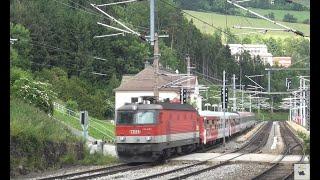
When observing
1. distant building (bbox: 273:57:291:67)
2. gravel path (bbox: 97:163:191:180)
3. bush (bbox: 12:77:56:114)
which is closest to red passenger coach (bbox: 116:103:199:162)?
gravel path (bbox: 97:163:191:180)

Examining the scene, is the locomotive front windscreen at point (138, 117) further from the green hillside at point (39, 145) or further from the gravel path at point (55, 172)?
the gravel path at point (55, 172)

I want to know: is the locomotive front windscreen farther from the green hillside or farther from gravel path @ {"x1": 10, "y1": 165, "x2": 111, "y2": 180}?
gravel path @ {"x1": 10, "y1": 165, "x2": 111, "y2": 180}

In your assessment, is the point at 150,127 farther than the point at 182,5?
No

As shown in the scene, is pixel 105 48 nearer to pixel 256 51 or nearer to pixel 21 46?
pixel 21 46

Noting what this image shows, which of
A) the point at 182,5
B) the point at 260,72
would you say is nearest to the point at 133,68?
the point at 260,72

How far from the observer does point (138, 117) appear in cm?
2492

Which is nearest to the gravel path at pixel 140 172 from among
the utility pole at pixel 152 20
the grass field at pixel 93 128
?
the utility pole at pixel 152 20

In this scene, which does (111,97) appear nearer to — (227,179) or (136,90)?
(136,90)

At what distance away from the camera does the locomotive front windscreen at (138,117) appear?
24766 millimetres

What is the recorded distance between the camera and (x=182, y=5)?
45.8m

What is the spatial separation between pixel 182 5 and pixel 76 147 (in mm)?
23122

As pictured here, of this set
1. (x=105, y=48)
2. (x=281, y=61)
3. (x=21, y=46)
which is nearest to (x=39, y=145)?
(x=21, y=46)

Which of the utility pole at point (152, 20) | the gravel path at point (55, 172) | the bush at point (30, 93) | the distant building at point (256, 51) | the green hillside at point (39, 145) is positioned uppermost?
the distant building at point (256, 51)
